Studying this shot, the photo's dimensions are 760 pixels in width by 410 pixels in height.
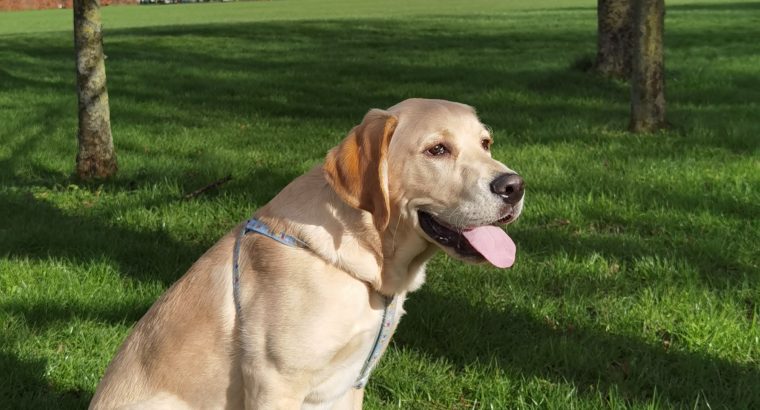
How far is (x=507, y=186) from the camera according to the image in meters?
2.80

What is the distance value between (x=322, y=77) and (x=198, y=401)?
12341 millimetres

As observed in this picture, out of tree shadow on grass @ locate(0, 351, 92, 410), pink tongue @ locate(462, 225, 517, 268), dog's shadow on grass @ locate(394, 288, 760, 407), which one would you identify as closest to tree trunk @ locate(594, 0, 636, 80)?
dog's shadow on grass @ locate(394, 288, 760, 407)

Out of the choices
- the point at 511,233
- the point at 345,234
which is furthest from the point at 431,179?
the point at 511,233

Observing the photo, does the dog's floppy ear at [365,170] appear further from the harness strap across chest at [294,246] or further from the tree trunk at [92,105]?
the tree trunk at [92,105]

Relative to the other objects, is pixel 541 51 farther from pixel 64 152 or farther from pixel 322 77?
pixel 64 152

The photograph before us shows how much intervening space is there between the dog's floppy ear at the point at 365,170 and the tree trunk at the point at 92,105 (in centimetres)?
506

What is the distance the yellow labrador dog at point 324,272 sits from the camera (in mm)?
2719

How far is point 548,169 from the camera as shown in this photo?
712cm

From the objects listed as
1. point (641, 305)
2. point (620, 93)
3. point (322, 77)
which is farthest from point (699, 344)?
point (322, 77)

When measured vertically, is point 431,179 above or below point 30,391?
above

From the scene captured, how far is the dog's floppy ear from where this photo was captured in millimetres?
2750

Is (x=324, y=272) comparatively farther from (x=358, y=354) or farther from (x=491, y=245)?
(x=491, y=245)

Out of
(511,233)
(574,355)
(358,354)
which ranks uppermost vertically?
(358,354)

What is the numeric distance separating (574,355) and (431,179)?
1586 millimetres
